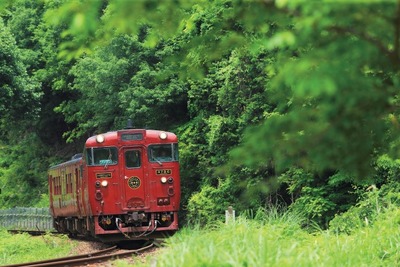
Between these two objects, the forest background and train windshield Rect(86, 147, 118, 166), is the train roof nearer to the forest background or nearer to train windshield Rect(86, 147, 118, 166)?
train windshield Rect(86, 147, 118, 166)

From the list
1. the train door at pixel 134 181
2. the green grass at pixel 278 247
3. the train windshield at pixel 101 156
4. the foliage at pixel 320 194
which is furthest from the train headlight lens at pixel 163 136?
the green grass at pixel 278 247

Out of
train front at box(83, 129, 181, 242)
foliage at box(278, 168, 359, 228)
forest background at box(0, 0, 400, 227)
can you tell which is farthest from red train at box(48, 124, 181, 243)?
foliage at box(278, 168, 359, 228)

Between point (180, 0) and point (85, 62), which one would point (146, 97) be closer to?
point (85, 62)

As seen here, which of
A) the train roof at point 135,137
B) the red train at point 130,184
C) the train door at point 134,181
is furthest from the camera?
the train roof at point 135,137

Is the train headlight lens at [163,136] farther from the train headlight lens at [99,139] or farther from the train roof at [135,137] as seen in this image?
the train headlight lens at [99,139]

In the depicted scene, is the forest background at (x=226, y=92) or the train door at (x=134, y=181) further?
the train door at (x=134, y=181)

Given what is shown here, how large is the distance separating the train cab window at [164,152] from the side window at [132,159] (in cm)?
34

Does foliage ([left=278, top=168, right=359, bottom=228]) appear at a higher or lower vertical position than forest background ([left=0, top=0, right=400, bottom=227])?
lower

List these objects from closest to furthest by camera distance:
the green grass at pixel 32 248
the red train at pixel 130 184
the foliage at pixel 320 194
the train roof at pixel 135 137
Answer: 1. the red train at pixel 130 184
2. the train roof at pixel 135 137
3. the green grass at pixel 32 248
4. the foliage at pixel 320 194

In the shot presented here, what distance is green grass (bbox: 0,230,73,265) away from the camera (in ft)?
69.7

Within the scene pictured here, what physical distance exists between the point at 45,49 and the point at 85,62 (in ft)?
29.4

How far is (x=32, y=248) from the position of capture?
76.6 ft

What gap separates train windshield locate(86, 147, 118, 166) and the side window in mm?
286

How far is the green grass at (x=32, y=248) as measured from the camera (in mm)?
21230
